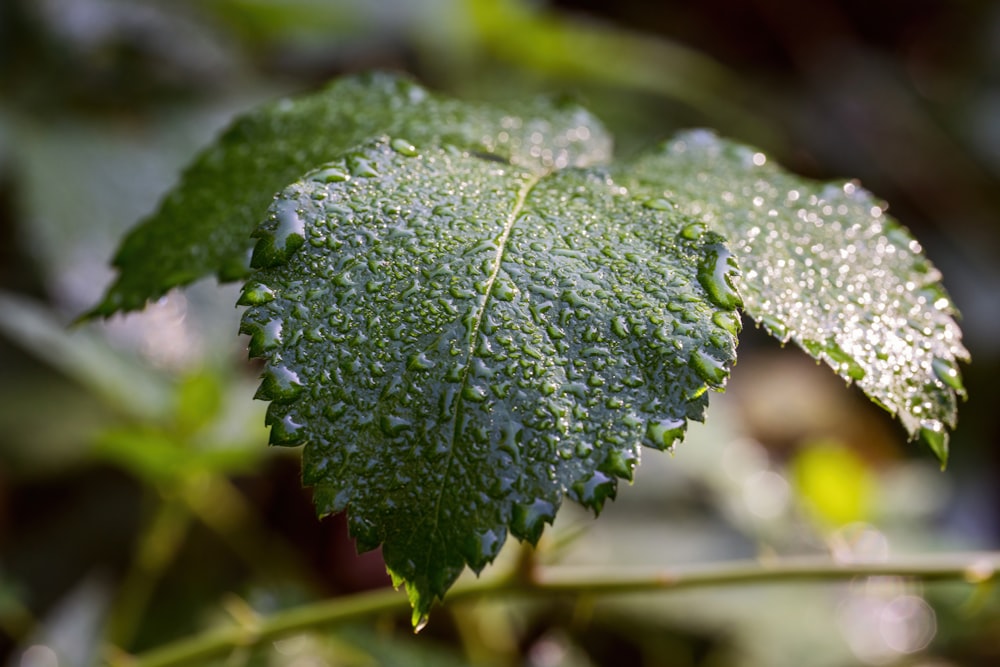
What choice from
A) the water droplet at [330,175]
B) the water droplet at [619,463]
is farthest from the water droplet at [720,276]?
the water droplet at [330,175]

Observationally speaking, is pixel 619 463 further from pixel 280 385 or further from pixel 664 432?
pixel 280 385

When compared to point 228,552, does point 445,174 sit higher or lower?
higher

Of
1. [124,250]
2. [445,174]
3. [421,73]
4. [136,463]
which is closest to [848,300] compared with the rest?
[445,174]

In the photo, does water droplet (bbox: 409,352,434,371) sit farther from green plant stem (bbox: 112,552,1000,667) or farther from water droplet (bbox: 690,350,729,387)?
green plant stem (bbox: 112,552,1000,667)

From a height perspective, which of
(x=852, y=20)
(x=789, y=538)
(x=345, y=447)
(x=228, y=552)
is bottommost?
(x=228, y=552)

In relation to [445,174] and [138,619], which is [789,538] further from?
[445,174]

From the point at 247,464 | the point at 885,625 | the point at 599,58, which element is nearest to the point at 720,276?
the point at 247,464

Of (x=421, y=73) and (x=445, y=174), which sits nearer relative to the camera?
(x=445, y=174)
